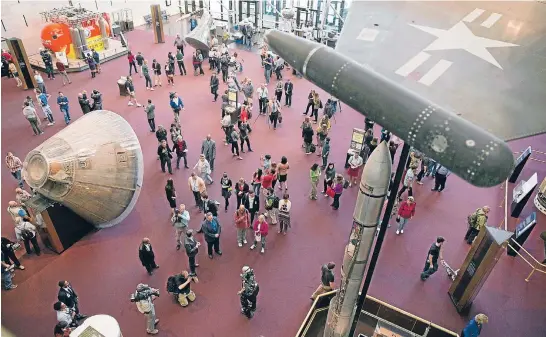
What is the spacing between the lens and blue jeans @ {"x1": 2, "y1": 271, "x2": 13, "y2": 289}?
1007cm

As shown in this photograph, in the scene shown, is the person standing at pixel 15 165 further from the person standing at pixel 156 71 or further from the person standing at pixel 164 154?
the person standing at pixel 156 71

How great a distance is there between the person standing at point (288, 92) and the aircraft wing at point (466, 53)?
858cm

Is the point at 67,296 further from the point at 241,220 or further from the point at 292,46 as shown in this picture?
the point at 292,46

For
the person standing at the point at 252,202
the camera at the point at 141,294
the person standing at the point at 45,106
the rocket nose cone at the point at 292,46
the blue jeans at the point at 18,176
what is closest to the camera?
the rocket nose cone at the point at 292,46

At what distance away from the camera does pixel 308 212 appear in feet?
42.6

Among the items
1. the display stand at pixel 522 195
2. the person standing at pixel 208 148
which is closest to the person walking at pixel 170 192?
the person standing at pixel 208 148

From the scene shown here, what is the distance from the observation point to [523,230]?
36.4ft

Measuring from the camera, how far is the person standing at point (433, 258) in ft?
32.8

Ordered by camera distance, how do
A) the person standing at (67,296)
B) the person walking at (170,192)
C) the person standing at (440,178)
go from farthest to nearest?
the person standing at (440,178), the person walking at (170,192), the person standing at (67,296)

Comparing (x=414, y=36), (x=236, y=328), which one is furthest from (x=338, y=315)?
(x=414, y=36)

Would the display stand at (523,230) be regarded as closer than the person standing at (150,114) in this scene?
Yes

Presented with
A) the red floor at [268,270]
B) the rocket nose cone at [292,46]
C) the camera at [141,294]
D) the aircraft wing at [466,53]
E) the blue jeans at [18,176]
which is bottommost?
the red floor at [268,270]

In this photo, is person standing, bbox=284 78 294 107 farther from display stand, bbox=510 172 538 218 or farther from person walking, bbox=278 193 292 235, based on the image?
display stand, bbox=510 172 538 218

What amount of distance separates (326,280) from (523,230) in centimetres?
587
